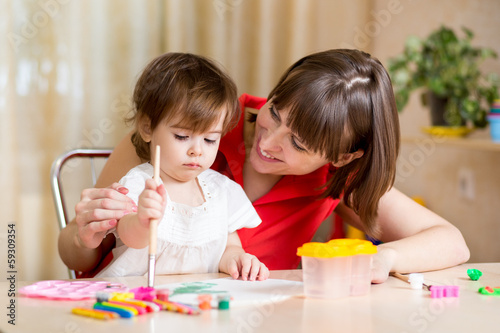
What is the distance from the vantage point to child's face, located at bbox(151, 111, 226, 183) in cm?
113

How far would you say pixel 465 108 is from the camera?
2.31 m

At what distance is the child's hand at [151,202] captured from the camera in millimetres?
861

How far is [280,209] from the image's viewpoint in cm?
145

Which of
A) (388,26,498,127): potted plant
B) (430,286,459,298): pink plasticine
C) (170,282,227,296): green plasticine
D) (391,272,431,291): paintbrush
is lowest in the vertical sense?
(391,272,431,291): paintbrush

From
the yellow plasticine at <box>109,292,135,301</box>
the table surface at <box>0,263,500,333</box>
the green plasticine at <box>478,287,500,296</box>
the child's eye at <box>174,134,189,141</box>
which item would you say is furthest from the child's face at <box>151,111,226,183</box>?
the green plasticine at <box>478,287,500,296</box>

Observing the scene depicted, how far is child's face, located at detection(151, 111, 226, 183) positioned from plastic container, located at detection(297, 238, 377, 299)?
0.30 metres

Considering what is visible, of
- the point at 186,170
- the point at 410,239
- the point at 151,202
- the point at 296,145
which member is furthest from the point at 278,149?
the point at 151,202

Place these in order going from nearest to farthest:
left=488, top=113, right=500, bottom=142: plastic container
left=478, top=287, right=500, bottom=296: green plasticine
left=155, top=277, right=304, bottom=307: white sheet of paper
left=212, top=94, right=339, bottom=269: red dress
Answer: left=155, top=277, right=304, bottom=307: white sheet of paper
left=478, top=287, right=500, bottom=296: green plasticine
left=212, top=94, right=339, bottom=269: red dress
left=488, top=113, right=500, bottom=142: plastic container

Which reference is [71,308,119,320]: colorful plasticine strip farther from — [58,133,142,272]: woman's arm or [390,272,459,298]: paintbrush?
[390,272,459,298]: paintbrush

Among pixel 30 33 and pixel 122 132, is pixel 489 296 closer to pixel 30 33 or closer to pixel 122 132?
pixel 122 132

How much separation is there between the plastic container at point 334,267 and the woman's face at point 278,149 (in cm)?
30

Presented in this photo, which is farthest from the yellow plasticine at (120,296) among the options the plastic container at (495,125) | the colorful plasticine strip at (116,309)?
the plastic container at (495,125)

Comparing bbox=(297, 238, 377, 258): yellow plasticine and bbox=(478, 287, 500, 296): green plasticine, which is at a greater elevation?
bbox=(297, 238, 377, 258): yellow plasticine

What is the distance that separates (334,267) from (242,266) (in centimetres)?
22
